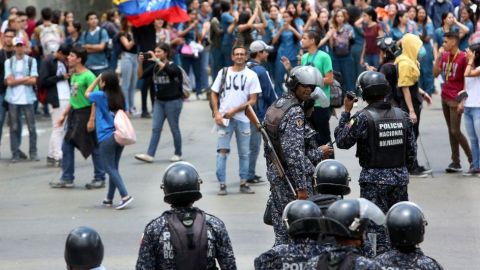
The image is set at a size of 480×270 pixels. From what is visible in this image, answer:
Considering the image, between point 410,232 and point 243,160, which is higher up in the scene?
point 410,232

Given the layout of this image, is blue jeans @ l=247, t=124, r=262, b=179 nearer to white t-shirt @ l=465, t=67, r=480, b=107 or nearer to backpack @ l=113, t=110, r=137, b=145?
backpack @ l=113, t=110, r=137, b=145

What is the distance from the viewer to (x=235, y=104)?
13422 millimetres

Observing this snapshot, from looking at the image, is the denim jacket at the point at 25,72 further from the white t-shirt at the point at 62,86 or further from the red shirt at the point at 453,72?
the red shirt at the point at 453,72

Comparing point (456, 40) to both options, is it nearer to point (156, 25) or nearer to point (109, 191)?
point (109, 191)

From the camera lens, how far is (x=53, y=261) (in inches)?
424

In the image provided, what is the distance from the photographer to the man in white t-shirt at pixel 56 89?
52.6 ft

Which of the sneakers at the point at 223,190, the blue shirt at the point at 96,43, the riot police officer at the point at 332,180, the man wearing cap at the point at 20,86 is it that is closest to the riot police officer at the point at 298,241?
the riot police officer at the point at 332,180

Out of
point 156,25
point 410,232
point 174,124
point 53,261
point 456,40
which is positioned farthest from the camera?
point 156,25

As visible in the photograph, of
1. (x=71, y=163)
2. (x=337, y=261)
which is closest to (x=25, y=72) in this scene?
(x=71, y=163)

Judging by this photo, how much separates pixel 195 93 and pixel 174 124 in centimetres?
792

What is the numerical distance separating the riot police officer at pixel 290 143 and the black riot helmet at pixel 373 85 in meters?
0.38

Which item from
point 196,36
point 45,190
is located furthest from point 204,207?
point 196,36

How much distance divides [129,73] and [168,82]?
17.0 ft

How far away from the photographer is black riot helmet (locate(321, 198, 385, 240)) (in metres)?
5.66
